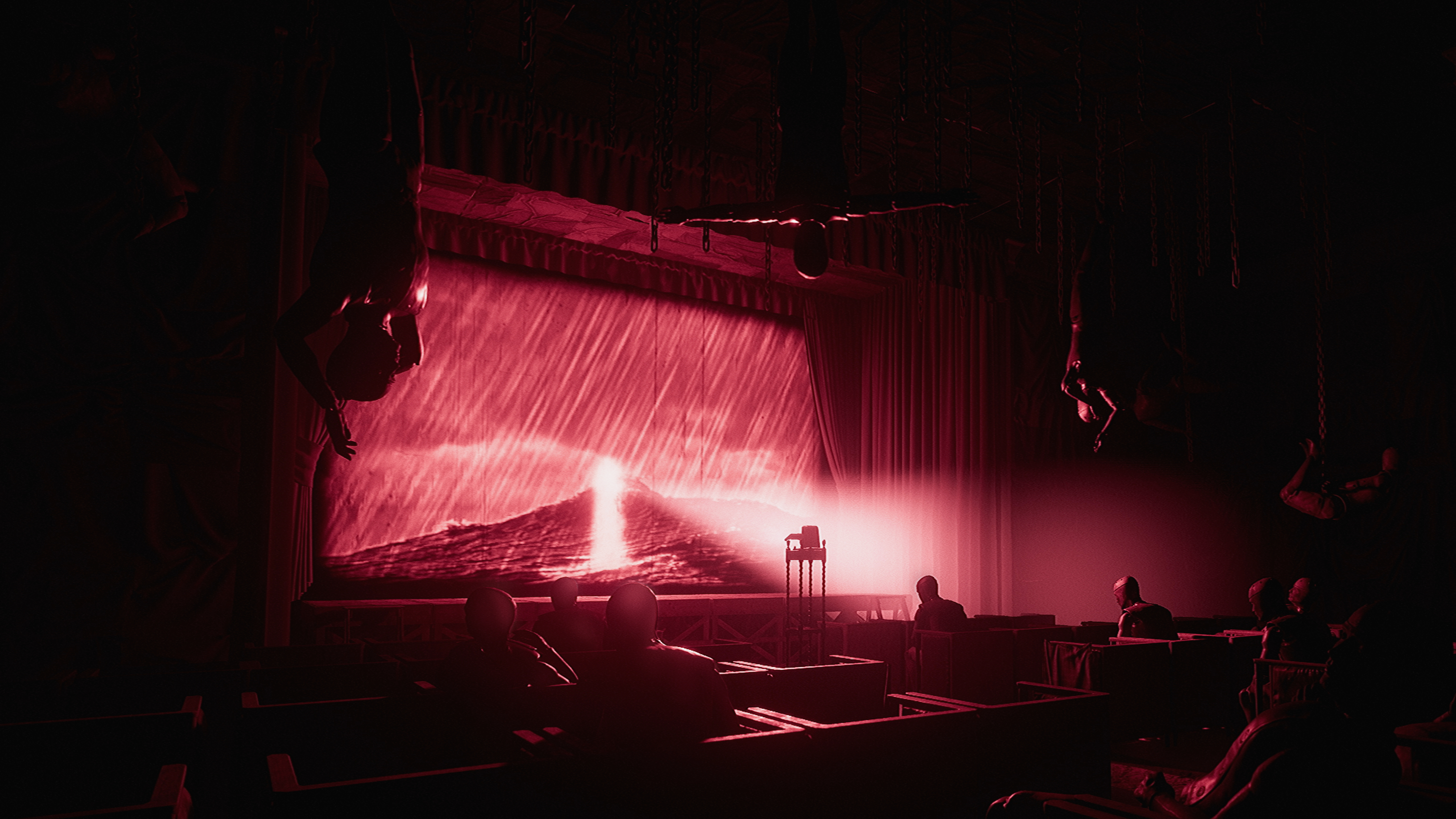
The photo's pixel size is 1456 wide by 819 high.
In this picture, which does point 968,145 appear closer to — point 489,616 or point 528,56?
point 528,56

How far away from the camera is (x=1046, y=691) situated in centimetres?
422

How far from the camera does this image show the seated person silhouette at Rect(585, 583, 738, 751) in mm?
2568

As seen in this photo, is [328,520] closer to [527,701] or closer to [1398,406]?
[527,701]

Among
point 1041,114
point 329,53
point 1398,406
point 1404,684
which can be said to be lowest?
point 1404,684

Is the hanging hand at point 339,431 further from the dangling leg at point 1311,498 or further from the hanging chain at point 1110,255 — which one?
the dangling leg at point 1311,498

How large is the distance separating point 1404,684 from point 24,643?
21.9 ft

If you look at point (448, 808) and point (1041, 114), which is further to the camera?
point (1041, 114)

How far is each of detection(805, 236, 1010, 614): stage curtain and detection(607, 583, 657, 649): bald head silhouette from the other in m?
7.72

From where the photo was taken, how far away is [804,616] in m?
9.07

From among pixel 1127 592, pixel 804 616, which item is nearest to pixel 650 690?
pixel 1127 592

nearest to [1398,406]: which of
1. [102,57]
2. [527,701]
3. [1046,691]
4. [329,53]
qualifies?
[1046,691]

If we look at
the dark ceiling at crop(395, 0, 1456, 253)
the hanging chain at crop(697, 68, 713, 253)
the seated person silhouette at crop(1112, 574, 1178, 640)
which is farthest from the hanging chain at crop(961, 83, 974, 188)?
the seated person silhouette at crop(1112, 574, 1178, 640)

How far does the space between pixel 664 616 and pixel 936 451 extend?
3.82m

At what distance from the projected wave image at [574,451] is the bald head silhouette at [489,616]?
4.89m
